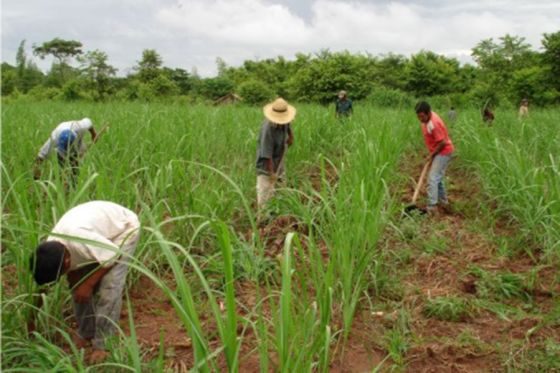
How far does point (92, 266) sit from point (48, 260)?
1.13ft

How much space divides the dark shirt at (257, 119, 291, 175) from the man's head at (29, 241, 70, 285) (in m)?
2.56

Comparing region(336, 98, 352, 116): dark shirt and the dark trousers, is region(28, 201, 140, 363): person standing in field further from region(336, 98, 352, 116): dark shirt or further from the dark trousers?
region(336, 98, 352, 116): dark shirt

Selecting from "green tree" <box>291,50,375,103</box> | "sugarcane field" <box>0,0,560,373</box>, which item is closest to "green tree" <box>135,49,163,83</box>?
"green tree" <box>291,50,375,103</box>

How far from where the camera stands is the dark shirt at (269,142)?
14.5 feet

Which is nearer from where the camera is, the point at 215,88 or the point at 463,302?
the point at 463,302

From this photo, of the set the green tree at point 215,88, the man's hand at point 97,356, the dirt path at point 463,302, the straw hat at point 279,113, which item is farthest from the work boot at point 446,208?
the green tree at point 215,88

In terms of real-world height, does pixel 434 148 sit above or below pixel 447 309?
above

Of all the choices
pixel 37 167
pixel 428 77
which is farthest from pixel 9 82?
pixel 37 167

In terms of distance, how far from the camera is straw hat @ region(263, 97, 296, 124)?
436cm

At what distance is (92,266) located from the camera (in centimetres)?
235

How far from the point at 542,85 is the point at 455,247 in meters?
23.2

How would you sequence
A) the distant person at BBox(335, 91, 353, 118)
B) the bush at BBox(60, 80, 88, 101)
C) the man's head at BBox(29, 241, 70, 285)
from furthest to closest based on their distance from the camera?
the bush at BBox(60, 80, 88, 101), the distant person at BBox(335, 91, 353, 118), the man's head at BBox(29, 241, 70, 285)

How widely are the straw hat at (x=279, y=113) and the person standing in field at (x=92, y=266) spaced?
6.83 feet

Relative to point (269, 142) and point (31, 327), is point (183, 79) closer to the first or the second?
point (269, 142)
